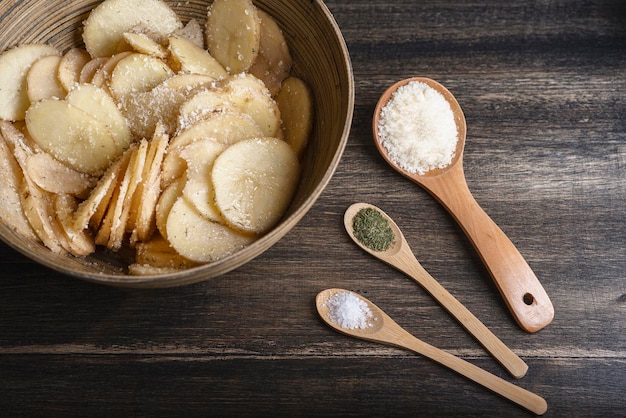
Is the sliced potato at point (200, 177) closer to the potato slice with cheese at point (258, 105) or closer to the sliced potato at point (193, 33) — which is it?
the potato slice with cheese at point (258, 105)

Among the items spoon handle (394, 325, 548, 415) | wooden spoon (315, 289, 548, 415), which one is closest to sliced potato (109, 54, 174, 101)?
wooden spoon (315, 289, 548, 415)

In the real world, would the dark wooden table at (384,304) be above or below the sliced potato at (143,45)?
below

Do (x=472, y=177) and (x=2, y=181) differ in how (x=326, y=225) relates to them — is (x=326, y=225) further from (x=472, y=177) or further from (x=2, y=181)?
(x=2, y=181)

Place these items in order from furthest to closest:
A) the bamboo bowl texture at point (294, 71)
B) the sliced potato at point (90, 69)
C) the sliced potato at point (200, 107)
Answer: the sliced potato at point (90, 69) → the sliced potato at point (200, 107) → the bamboo bowl texture at point (294, 71)

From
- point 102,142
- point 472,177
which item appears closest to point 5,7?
point 102,142

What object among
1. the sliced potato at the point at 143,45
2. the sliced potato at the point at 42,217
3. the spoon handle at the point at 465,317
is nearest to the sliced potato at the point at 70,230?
the sliced potato at the point at 42,217

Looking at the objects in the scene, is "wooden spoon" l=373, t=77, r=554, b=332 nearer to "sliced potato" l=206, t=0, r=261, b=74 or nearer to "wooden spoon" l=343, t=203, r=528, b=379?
"wooden spoon" l=343, t=203, r=528, b=379

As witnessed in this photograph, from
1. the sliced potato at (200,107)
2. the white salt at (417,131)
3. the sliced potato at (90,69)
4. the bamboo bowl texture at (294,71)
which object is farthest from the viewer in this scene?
the white salt at (417,131)
